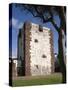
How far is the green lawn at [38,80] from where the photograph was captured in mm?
1770

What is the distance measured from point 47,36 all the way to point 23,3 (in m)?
0.28

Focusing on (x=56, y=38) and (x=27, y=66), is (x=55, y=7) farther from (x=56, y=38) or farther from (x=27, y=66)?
(x=27, y=66)

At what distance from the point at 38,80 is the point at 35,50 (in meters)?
0.21

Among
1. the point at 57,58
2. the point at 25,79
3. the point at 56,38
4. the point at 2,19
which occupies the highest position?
the point at 2,19

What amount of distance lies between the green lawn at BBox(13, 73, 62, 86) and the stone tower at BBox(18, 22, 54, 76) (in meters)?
0.03

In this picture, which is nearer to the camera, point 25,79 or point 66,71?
point 25,79

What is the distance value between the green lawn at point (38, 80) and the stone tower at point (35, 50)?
28 mm

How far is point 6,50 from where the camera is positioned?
178 cm

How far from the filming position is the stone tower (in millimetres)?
1793

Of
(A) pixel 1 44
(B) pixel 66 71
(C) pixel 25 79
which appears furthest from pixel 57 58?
(A) pixel 1 44

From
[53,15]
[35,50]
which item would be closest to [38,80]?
[35,50]

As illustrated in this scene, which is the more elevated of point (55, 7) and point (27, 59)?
point (55, 7)

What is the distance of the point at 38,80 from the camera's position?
71.6 inches

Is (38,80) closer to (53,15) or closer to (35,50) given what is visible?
(35,50)
